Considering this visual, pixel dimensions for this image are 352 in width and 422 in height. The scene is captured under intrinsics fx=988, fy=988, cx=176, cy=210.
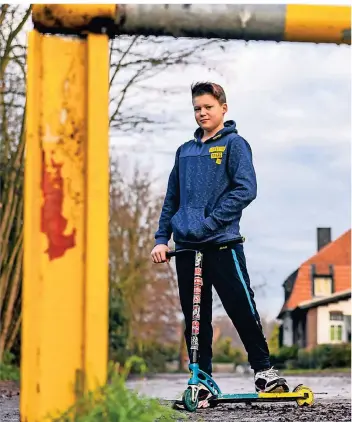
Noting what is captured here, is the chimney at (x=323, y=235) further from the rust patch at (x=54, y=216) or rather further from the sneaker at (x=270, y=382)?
the rust patch at (x=54, y=216)

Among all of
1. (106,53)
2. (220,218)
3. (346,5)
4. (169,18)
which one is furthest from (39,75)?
(220,218)

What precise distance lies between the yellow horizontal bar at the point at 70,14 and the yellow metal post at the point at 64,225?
2.2 inches

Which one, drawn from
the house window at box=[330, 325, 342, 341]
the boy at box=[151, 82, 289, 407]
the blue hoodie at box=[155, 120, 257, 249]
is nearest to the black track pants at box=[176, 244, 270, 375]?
the boy at box=[151, 82, 289, 407]

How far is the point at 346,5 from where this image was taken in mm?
3381

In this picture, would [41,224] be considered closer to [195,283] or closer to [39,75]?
[39,75]

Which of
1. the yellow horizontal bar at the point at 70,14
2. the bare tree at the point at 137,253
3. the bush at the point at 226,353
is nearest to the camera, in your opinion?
the yellow horizontal bar at the point at 70,14

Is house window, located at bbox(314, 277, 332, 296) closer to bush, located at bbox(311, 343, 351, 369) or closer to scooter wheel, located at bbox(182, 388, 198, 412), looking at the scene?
bush, located at bbox(311, 343, 351, 369)

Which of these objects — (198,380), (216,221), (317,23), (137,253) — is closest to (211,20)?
(317,23)

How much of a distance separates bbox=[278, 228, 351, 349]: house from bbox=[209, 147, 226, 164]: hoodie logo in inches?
1838

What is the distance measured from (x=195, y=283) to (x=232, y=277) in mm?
199

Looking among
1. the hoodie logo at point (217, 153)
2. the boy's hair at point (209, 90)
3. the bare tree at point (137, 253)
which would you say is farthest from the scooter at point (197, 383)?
the bare tree at point (137, 253)

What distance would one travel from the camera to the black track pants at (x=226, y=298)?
17.0ft

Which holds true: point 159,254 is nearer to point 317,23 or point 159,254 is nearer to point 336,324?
point 317,23

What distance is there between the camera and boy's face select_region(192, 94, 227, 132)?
5.21m
